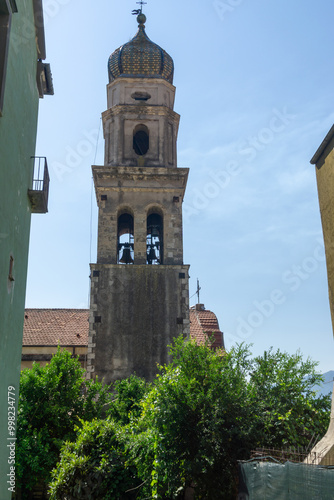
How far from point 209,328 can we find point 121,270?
8.20 metres

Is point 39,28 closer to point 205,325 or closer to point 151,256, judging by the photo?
point 151,256

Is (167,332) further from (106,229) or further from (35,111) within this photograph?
(35,111)

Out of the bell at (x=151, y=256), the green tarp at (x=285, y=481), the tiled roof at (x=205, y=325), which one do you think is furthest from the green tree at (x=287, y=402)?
the tiled roof at (x=205, y=325)

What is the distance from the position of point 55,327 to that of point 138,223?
25.1 feet

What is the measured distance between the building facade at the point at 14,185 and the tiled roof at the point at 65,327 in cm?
1599

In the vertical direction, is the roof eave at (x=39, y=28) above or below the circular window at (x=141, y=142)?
below

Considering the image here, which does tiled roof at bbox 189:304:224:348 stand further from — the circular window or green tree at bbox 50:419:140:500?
green tree at bbox 50:419:140:500

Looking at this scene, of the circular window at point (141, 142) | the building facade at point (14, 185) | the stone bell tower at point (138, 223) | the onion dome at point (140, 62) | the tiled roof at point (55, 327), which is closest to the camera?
the building facade at point (14, 185)

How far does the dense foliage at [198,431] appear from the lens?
1341cm

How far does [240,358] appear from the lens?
15188 millimetres

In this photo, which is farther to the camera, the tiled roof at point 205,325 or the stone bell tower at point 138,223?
the tiled roof at point 205,325

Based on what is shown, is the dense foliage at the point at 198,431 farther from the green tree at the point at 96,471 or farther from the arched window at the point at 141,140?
the arched window at the point at 141,140

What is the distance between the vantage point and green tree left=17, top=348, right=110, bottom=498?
18.3 m

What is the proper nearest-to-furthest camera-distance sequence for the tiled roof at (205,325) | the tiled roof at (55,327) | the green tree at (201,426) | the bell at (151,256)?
the green tree at (201,426) < the bell at (151,256) < the tiled roof at (55,327) < the tiled roof at (205,325)
